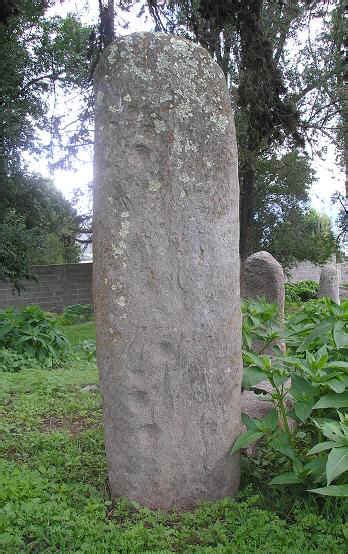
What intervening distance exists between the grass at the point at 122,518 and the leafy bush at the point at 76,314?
35.5 ft

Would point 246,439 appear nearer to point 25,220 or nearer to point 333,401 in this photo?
point 333,401

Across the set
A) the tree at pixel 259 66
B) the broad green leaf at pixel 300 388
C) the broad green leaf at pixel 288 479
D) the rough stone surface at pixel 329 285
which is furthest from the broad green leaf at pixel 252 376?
the rough stone surface at pixel 329 285

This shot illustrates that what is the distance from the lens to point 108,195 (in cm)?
279

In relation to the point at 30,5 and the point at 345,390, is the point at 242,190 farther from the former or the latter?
the point at 345,390

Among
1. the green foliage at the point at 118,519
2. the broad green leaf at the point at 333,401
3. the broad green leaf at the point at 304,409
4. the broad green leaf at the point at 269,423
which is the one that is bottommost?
the green foliage at the point at 118,519

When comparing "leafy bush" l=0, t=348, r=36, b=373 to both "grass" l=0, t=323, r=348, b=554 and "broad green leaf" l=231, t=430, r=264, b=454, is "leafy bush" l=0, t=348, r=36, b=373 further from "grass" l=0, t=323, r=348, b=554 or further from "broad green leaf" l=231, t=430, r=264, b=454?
"broad green leaf" l=231, t=430, r=264, b=454

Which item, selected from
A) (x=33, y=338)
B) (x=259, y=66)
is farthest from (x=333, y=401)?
(x=259, y=66)

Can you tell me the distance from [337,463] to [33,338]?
5.78 metres

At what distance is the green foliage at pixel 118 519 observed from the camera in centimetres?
238

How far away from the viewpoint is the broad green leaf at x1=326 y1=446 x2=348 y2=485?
2154mm

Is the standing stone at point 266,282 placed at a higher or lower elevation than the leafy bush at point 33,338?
higher

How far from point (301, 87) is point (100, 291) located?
13.1m

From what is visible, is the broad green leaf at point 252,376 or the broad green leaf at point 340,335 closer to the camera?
the broad green leaf at point 340,335

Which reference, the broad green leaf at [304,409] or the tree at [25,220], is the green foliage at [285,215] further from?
the broad green leaf at [304,409]
